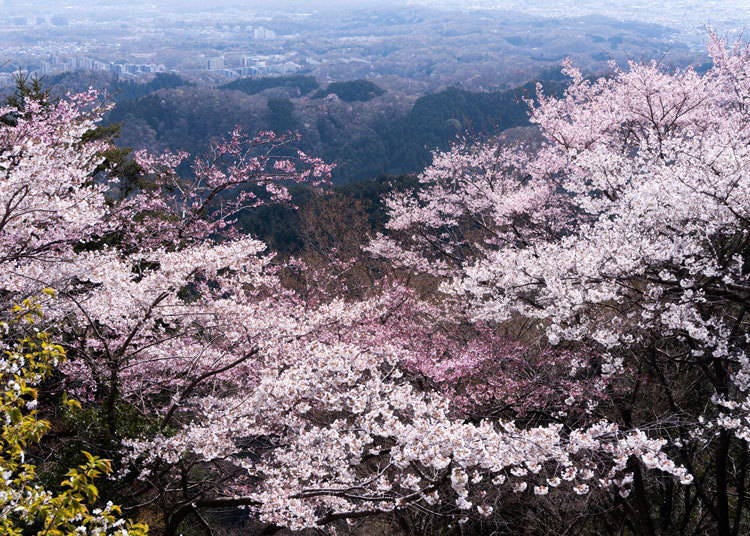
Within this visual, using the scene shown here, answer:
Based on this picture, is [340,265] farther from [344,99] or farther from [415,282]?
[344,99]

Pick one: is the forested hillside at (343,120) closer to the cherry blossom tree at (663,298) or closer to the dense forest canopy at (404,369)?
the dense forest canopy at (404,369)

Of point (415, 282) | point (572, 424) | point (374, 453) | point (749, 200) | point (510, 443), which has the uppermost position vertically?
point (749, 200)

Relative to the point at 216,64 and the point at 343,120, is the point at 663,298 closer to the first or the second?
the point at 343,120

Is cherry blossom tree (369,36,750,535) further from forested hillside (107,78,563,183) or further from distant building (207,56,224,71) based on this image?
distant building (207,56,224,71)

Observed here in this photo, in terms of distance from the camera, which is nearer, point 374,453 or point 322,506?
point 374,453

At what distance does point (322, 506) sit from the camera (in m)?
5.91

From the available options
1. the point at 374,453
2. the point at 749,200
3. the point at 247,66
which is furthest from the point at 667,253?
the point at 247,66

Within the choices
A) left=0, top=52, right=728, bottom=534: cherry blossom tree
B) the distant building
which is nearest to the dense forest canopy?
left=0, top=52, right=728, bottom=534: cherry blossom tree

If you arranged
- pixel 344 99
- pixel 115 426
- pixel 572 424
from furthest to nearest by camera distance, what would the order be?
pixel 344 99 → pixel 572 424 → pixel 115 426

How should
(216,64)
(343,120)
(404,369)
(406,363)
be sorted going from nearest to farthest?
1. (406,363)
2. (404,369)
3. (343,120)
4. (216,64)

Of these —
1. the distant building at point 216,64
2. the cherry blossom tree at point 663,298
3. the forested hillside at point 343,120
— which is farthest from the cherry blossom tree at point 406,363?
the distant building at point 216,64

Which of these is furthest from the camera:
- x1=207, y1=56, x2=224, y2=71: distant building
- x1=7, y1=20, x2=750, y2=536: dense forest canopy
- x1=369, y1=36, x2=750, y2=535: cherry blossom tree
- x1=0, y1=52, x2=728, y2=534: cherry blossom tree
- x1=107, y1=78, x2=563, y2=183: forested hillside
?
x1=207, y1=56, x2=224, y2=71: distant building

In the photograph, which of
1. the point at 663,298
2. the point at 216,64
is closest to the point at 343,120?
the point at 216,64

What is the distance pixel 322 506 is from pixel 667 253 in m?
4.43
